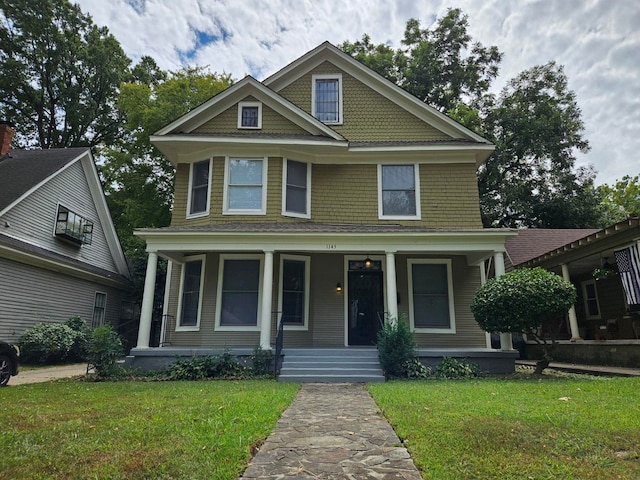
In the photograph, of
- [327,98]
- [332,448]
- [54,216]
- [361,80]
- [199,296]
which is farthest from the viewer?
[54,216]

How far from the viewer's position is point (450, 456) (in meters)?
3.38

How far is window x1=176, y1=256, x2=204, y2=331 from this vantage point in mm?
10998

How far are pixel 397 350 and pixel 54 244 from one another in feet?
41.0

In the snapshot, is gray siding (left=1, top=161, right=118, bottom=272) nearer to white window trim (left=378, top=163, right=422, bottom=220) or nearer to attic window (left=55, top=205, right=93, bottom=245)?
attic window (left=55, top=205, right=93, bottom=245)

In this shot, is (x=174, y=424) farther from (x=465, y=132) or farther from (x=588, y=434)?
(x=465, y=132)

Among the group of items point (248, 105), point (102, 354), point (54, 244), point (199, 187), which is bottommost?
point (102, 354)

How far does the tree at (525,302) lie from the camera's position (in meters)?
8.51

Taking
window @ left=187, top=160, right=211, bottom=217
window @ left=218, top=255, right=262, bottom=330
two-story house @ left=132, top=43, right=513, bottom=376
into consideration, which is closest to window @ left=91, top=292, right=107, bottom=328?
two-story house @ left=132, top=43, right=513, bottom=376

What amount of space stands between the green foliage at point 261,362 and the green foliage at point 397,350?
98.5 inches

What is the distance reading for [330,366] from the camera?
30.1 feet

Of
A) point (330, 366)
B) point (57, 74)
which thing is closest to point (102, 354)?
point (330, 366)

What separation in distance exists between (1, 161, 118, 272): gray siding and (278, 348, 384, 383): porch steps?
31.4 feet

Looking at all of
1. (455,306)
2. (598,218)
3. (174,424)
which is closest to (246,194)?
(455,306)

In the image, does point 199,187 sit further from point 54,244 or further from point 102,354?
point 54,244
